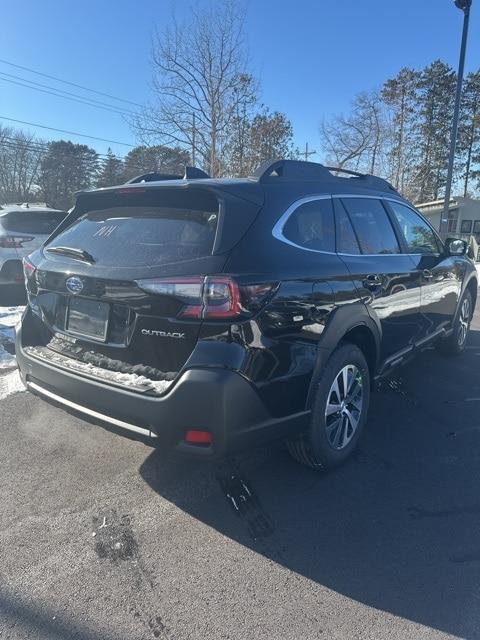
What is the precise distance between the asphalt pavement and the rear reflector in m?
0.23

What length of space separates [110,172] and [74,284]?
51.2 m

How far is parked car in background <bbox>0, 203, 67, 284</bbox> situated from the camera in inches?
301

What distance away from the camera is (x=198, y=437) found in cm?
228

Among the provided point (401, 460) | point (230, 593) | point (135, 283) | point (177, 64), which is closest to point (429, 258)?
point (401, 460)

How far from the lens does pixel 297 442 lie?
286 centimetres

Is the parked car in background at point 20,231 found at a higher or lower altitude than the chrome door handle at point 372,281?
higher

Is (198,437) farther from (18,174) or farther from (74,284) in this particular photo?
(18,174)

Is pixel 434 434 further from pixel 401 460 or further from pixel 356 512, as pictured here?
pixel 356 512

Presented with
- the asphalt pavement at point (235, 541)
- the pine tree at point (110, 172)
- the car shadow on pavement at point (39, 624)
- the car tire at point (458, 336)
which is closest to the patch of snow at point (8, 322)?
the asphalt pavement at point (235, 541)

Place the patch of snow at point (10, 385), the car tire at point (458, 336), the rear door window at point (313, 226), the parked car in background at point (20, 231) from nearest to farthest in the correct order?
the rear door window at point (313, 226) → the patch of snow at point (10, 385) → the car tire at point (458, 336) → the parked car in background at point (20, 231)

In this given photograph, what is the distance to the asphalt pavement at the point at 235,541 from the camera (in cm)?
198

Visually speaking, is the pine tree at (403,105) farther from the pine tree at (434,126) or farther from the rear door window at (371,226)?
the rear door window at (371,226)

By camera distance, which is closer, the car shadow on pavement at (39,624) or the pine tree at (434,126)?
the car shadow on pavement at (39,624)

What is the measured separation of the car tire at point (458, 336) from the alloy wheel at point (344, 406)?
9.02 feet
